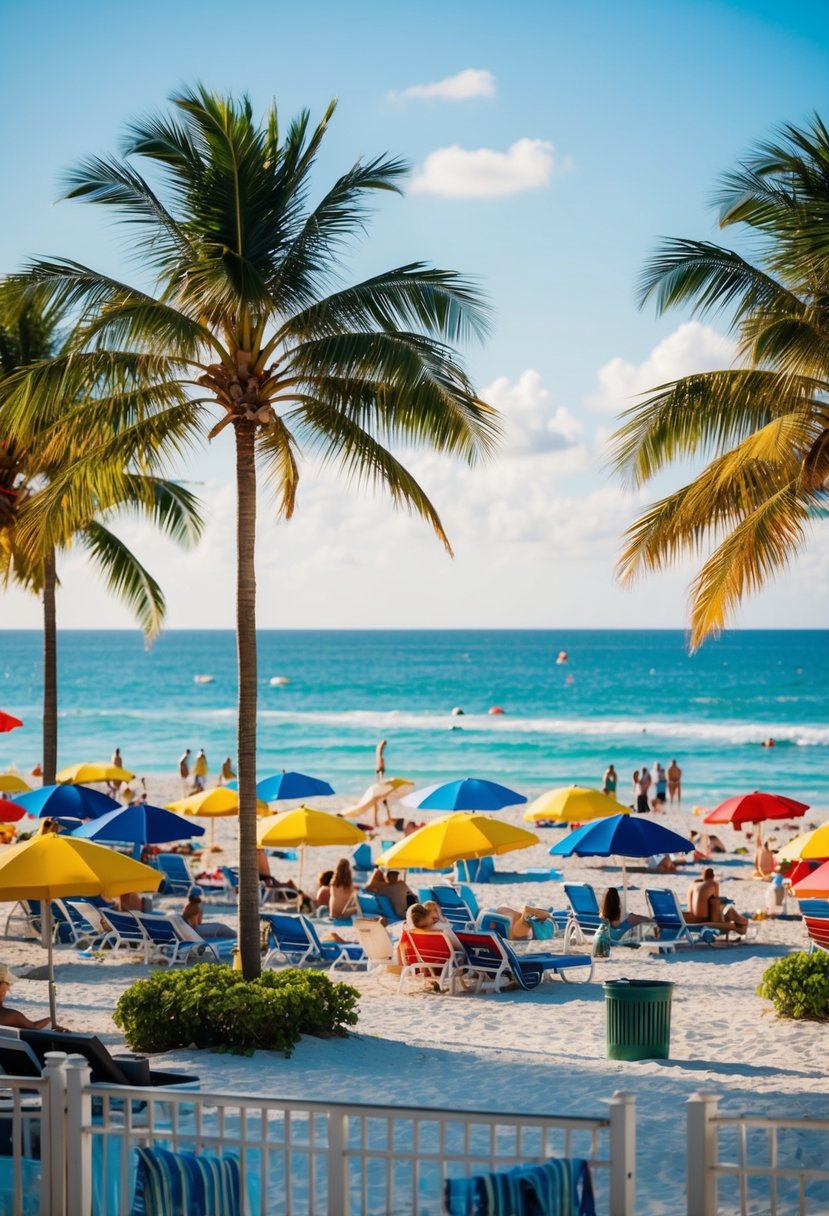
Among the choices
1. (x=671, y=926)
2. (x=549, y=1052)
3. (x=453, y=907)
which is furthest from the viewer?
(x=671, y=926)

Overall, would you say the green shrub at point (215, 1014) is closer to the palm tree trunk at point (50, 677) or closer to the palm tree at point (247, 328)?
the palm tree at point (247, 328)

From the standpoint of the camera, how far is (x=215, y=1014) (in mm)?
10609

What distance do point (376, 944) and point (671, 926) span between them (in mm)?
4199

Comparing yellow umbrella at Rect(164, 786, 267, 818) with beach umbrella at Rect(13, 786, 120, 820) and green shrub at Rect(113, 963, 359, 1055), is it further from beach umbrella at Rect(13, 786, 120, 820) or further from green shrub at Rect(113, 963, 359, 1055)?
green shrub at Rect(113, 963, 359, 1055)

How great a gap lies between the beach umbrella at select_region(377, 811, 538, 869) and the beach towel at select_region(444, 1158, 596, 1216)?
9906mm

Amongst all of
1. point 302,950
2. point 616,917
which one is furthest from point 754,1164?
point 616,917

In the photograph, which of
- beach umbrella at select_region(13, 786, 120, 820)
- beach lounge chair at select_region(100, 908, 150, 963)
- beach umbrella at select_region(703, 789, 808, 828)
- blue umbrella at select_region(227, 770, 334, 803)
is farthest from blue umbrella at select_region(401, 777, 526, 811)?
beach umbrella at select_region(13, 786, 120, 820)

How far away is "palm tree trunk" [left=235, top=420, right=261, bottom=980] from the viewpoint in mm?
11492

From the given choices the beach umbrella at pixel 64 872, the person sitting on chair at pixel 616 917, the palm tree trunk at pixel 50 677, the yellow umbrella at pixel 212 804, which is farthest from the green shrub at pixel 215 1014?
the yellow umbrella at pixel 212 804

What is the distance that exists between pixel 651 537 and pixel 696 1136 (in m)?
8.61

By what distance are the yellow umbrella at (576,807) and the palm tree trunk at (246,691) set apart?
8.04 m

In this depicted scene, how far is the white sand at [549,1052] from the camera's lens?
912 centimetres

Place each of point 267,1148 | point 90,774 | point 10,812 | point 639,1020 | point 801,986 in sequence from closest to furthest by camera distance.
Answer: point 267,1148 < point 639,1020 < point 801,986 < point 10,812 < point 90,774

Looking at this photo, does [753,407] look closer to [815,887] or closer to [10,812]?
[815,887]
